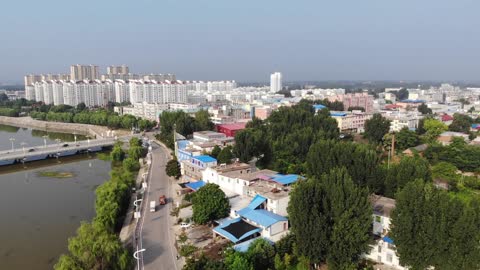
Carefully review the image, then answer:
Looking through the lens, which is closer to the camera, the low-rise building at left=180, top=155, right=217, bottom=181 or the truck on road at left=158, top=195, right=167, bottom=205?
the truck on road at left=158, top=195, right=167, bottom=205

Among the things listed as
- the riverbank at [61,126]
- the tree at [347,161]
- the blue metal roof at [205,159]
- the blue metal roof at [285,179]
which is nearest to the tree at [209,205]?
the blue metal roof at [285,179]

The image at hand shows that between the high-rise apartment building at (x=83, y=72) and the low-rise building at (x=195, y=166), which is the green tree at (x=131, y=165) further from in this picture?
the high-rise apartment building at (x=83, y=72)

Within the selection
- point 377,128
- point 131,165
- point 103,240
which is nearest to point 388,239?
point 103,240

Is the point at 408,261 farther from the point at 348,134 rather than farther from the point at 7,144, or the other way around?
the point at 7,144

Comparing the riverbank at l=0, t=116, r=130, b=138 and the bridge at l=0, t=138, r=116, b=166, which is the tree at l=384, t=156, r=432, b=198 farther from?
the riverbank at l=0, t=116, r=130, b=138

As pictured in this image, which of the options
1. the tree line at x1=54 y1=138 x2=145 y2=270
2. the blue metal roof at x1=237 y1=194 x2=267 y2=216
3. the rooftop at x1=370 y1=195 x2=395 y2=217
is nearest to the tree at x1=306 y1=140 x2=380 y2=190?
the rooftop at x1=370 y1=195 x2=395 y2=217
